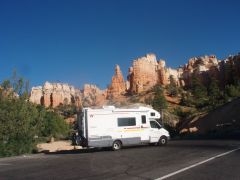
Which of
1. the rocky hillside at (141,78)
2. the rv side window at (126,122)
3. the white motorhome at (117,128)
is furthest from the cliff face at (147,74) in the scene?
the rv side window at (126,122)

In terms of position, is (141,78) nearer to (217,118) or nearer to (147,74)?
(147,74)

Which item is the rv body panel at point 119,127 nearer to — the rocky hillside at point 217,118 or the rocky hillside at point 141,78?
the rocky hillside at point 217,118

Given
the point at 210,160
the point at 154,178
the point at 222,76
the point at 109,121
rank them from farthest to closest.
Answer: the point at 222,76, the point at 109,121, the point at 210,160, the point at 154,178

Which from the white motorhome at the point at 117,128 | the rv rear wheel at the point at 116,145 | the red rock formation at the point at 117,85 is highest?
the red rock formation at the point at 117,85

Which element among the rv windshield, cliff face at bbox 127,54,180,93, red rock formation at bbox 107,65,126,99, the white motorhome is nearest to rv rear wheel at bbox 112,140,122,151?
the white motorhome

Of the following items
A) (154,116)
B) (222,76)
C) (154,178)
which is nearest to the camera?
(154,178)

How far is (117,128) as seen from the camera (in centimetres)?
2550

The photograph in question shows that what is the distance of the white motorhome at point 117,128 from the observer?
81.2ft

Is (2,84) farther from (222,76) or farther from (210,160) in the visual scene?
(222,76)

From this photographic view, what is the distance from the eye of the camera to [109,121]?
25.3 meters

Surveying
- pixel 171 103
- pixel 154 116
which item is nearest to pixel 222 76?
pixel 171 103

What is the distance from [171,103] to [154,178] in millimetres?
88147

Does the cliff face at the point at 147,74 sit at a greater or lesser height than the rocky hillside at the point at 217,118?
greater

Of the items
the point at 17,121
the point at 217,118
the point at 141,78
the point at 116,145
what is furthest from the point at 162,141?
the point at 141,78
